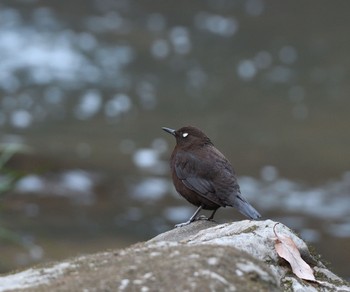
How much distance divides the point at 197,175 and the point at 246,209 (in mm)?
433

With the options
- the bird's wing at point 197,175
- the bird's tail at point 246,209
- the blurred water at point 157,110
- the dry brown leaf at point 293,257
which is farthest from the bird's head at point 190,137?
the blurred water at point 157,110

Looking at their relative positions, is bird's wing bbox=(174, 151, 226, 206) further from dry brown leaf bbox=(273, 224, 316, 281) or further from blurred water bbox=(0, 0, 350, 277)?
blurred water bbox=(0, 0, 350, 277)

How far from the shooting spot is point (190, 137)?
5438 millimetres

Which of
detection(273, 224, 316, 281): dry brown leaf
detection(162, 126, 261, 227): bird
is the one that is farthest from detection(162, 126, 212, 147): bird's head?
detection(273, 224, 316, 281): dry brown leaf

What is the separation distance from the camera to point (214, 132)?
1243 cm

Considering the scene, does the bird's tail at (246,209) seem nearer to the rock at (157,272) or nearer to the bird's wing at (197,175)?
A: the bird's wing at (197,175)

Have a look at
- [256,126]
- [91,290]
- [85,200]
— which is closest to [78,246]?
[85,200]

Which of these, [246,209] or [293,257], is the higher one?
[246,209]

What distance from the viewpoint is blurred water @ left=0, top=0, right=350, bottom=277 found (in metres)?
9.80

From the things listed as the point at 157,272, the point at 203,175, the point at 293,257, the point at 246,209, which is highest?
the point at 203,175

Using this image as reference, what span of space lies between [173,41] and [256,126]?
151 inches

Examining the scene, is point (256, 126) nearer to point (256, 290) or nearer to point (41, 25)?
point (41, 25)

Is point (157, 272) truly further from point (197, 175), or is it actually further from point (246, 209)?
point (197, 175)

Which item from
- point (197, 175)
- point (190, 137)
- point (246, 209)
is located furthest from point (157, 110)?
point (246, 209)
